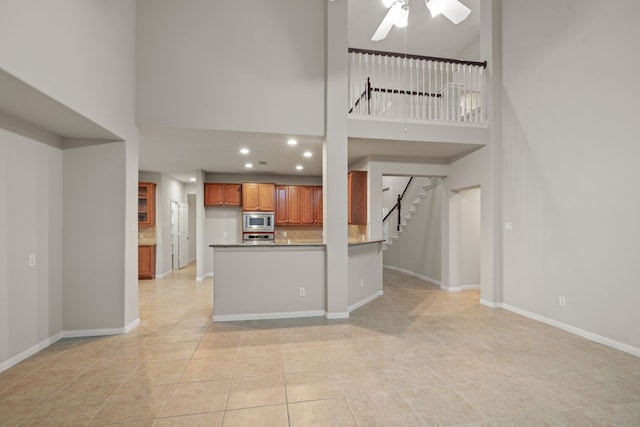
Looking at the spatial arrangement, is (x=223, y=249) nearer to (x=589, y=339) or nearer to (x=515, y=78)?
(x=589, y=339)

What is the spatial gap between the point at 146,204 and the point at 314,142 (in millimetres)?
5057

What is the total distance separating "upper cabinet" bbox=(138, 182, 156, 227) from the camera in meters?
7.21

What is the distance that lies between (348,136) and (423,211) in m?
3.67

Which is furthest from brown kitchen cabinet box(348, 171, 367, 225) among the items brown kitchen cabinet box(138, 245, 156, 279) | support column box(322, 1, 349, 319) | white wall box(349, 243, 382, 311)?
brown kitchen cabinet box(138, 245, 156, 279)

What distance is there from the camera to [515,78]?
4.48 metres

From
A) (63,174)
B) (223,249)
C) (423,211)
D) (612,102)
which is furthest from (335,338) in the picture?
(423,211)

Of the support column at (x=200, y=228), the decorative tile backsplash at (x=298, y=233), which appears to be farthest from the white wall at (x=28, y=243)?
the decorative tile backsplash at (x=298, y=233)

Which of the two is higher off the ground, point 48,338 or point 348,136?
point 348,136

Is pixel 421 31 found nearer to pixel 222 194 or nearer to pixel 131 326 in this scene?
pixel 222 194

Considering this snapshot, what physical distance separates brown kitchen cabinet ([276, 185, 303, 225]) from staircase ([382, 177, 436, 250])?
244cm

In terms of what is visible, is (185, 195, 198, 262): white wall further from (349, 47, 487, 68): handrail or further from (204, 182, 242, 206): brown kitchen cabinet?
(349, 47, 487, 68): handrail

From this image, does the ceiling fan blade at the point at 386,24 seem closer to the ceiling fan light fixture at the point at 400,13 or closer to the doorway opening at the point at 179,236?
the ceiling fan light fixture at the point at 400,13

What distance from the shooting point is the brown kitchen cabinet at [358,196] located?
19.1 feet

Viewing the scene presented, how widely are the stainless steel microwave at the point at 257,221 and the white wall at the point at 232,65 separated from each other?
3684 millimetres
